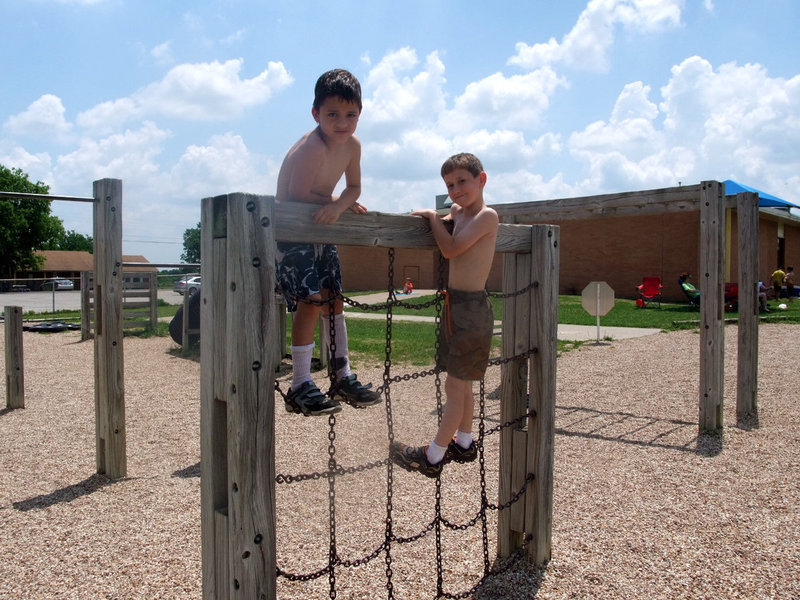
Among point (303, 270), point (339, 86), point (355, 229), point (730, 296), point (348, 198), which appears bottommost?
point (730, 296)

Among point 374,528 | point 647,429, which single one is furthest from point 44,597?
point 647,429

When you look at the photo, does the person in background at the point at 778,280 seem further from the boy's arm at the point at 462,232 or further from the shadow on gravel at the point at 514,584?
the boy's arm at the point at 462,232

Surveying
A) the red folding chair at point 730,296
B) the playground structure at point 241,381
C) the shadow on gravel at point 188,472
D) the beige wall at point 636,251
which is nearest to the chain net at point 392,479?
the playground structure at point 241,381

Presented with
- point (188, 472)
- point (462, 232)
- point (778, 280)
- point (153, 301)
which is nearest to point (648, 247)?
point (778, 280)

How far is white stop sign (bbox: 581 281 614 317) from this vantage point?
11.7 m

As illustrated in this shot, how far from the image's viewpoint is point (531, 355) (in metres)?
3.35

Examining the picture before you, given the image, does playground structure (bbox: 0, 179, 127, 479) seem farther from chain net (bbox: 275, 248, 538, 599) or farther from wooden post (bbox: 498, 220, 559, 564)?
wooden post (bbox: 498, 220, 559, 564)

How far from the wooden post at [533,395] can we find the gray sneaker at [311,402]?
1323mm

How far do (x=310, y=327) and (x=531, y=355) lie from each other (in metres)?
1.40

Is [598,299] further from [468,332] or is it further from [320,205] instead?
[320,205]

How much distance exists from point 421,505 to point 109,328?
2.51 metres

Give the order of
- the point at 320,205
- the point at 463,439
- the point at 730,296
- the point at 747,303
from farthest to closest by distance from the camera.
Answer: the point at 730,296
the point at 747,303
the point at 463,439
the point at 320,205

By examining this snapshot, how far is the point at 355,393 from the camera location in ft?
8.12

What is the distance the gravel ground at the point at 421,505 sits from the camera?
312 cm
